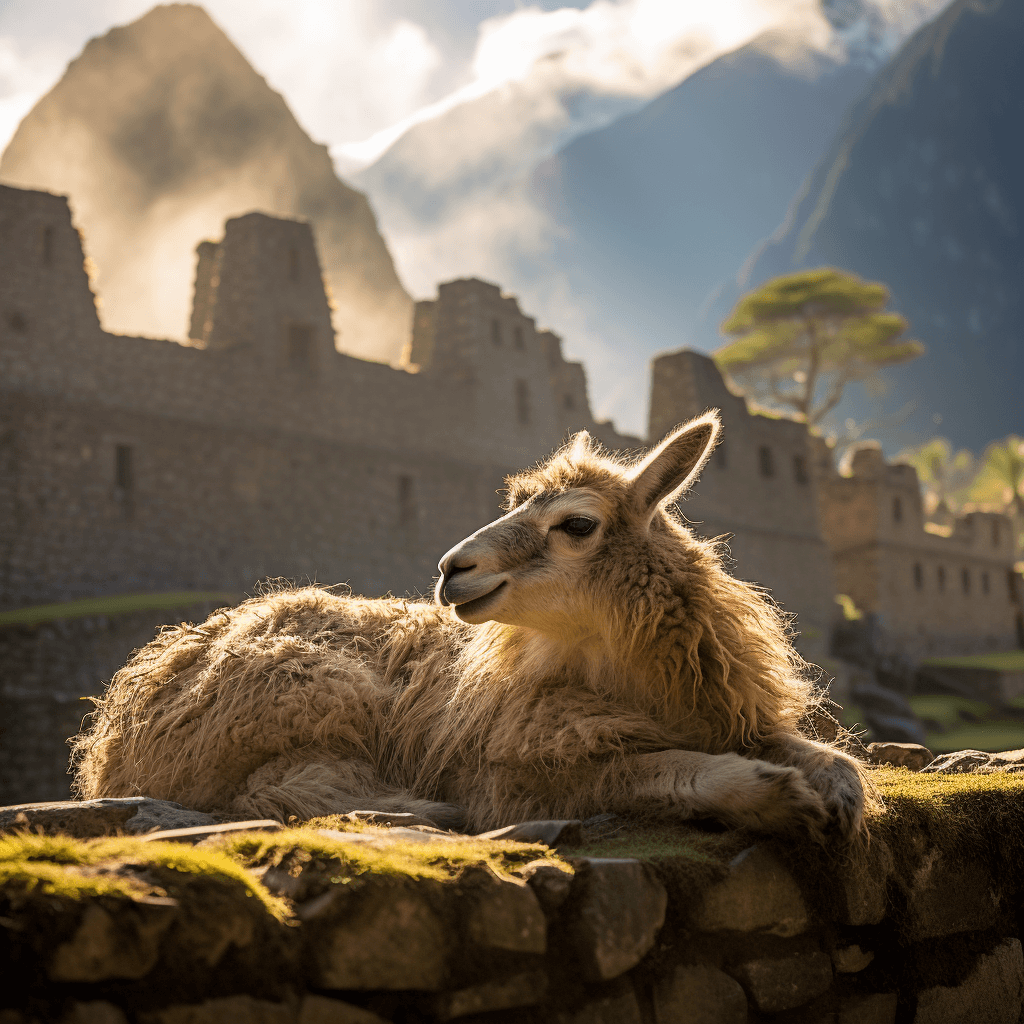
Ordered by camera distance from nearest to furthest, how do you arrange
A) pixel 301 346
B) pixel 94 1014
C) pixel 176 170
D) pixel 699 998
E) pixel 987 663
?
pixel 94 1014
pixel 699 998
pixel 301 346
pixel 987 663
pixel 176 170

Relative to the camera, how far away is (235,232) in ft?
66.5

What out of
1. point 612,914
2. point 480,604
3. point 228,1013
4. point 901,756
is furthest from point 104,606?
point 228,1013

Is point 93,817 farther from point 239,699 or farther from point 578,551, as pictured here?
point 578,551

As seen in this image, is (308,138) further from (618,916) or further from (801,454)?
(618,916)

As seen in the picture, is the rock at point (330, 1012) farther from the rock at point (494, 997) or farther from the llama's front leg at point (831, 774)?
the llama's front leg at point (831, 774)

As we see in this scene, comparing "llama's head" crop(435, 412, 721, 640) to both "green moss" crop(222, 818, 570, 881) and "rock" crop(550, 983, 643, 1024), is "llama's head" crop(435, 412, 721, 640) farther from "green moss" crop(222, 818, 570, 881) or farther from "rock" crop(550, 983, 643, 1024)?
"rock" crop(550, 983, 643, 1024)

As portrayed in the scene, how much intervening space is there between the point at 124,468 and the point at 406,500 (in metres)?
5.96

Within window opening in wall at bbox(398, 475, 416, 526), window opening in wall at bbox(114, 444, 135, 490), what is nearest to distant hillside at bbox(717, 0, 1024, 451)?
window opening in wall at bbox(398, 475, 416, 526)

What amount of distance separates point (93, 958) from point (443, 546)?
20.8 meters

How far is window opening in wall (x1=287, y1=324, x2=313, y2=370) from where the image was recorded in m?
20.8

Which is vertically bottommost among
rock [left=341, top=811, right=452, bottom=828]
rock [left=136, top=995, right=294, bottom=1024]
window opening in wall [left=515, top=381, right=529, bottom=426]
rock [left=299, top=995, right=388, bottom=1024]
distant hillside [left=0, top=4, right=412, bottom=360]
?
rock [left=299, top=995, right=388, bottom=1024]

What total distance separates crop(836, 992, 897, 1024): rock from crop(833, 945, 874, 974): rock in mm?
61

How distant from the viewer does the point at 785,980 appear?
2457mm

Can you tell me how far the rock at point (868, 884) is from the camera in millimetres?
2574
